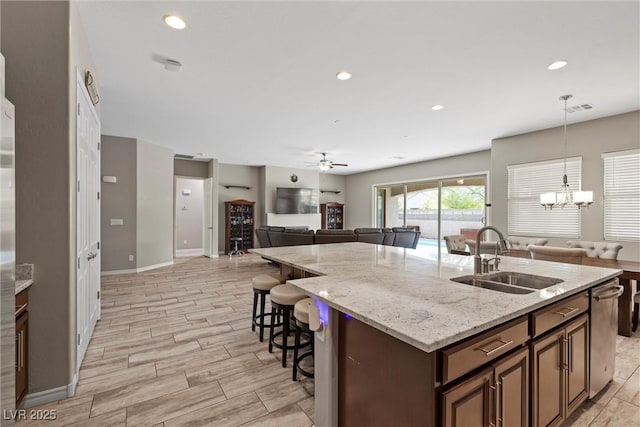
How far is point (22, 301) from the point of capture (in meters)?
1.79

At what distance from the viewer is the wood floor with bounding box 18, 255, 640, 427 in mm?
1822

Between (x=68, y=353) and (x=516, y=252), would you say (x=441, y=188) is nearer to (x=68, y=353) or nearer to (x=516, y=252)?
(x=516, y=252)

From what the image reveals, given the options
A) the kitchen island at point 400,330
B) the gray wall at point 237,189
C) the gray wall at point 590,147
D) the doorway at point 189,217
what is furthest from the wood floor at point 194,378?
the doorway at point 189,217

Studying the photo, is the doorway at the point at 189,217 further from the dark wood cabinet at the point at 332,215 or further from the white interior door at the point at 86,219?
the white interior door at the point at 86,219

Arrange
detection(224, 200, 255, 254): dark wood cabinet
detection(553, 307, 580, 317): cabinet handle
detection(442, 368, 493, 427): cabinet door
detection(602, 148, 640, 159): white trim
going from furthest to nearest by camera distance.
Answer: detection(224, 200, 255, 254): dark wood cabinet < detection(602, 148, 640, 159): white trim < detection(553, 307, 580, 317): cabinet handle < detection(442, 368, 493, 427): cabinet door

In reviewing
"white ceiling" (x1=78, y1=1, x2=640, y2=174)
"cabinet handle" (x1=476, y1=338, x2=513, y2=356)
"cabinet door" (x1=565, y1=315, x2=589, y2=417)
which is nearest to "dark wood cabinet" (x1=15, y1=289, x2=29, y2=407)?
"white ceiling" (x1=78, y1=1, x2=640, y2=174)

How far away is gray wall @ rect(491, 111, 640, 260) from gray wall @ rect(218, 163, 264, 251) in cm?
700

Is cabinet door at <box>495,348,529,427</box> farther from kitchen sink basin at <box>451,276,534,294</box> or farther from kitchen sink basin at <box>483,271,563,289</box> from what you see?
kitchen sink basin at <box>483,271,563,289</box>

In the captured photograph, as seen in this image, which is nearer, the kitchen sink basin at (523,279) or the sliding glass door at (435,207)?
the kitchen sink basin at (523,279)

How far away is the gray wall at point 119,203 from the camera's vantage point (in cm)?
564

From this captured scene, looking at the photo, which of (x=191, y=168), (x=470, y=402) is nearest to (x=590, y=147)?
(x=470, y=402)

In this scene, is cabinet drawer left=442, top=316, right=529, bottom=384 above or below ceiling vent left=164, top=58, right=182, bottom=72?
below

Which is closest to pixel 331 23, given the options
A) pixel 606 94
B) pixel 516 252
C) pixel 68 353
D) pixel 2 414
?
pixel 2 414

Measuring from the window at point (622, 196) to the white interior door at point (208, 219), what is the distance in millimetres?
8421
